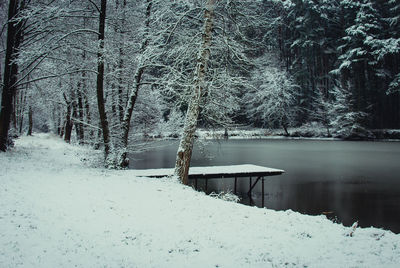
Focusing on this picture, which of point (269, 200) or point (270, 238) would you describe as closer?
point (270, 238)

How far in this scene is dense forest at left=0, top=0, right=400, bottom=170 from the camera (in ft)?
35.8

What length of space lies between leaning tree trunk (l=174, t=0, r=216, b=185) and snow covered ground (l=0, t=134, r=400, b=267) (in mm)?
2407

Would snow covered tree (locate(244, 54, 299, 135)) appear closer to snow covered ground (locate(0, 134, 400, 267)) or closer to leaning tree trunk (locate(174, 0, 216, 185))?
leaning tree trunk (locate(174, 0, 216, 185))

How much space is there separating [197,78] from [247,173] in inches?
297

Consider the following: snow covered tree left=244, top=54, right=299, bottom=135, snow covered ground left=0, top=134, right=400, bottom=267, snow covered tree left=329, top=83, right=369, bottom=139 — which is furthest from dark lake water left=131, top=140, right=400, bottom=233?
snow covered tree left=244, top=54, right=299, bottom=135

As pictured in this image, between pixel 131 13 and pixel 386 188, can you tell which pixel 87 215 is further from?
pixel 386 188

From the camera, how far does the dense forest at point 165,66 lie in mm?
10898

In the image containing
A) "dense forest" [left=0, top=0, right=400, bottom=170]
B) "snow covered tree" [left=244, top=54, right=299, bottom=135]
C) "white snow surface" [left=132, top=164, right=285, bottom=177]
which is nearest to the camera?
"dense forest" [left=0, top=0, right=400, bottom=170]

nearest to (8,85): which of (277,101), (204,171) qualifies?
(204,171)

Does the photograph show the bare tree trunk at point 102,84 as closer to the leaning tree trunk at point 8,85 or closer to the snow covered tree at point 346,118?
the leaning tree trunk at point 8,85

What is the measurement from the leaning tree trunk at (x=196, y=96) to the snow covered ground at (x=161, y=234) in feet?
7.90

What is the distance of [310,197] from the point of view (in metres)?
15.4

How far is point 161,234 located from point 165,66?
19.8ft

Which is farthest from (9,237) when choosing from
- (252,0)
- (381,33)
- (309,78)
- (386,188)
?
(309,78)
